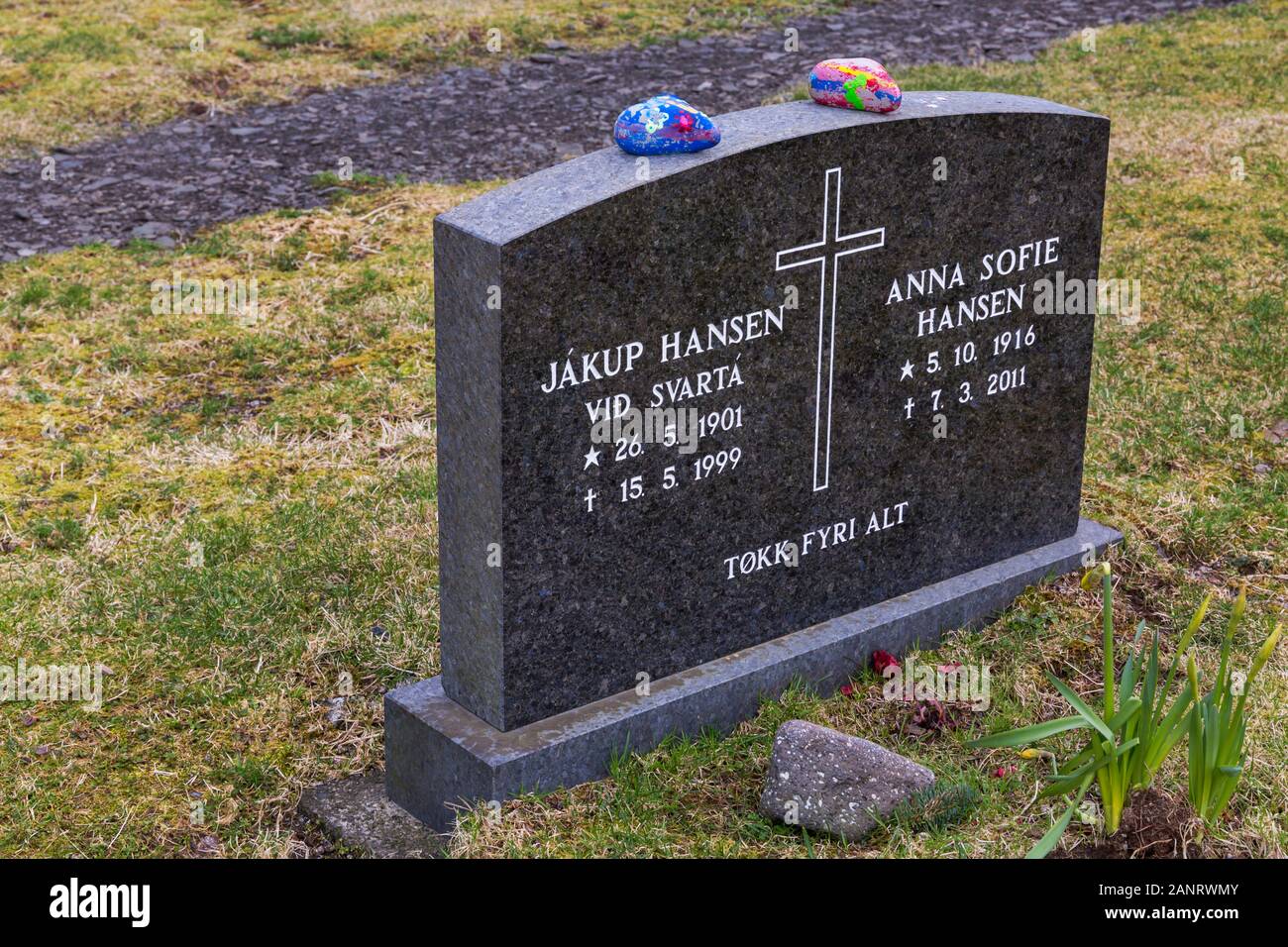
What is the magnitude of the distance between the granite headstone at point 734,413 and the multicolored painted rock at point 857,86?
0.07 meters

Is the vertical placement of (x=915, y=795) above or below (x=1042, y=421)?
below

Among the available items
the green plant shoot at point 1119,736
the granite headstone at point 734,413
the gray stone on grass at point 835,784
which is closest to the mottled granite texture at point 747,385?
the granite headstone at point 734,413

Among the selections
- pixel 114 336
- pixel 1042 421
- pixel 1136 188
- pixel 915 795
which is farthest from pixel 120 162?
pixel 915 795

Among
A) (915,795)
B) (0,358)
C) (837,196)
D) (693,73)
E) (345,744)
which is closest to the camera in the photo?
(915,795)

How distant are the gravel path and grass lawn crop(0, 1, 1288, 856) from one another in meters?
0.57

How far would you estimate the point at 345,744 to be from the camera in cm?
457

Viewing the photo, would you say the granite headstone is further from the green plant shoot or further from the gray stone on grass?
the green plant shoot

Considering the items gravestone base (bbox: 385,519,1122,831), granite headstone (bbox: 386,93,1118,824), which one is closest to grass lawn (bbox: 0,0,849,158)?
gravestone base (bbox: 385,519,1122,831)

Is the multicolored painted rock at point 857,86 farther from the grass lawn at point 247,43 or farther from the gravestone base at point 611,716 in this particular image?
the grass lawn at point 247,43

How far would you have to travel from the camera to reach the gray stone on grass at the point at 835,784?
152 inches

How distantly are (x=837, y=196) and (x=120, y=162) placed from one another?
22.9ft

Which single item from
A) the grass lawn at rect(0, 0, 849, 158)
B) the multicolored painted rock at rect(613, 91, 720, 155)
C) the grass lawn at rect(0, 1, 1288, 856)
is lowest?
the grass lawn at rect(0, 1, 1288, 856)

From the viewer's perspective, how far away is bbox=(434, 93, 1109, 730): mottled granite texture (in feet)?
12.3

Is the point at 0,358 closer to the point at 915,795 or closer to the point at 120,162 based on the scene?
the point at 120,162
